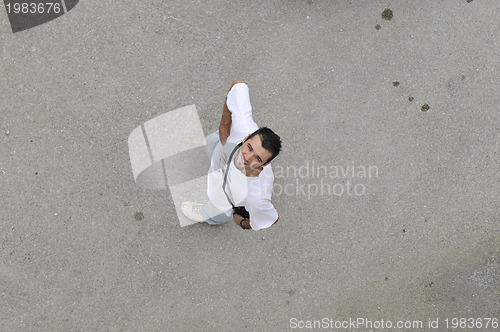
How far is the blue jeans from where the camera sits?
364cm

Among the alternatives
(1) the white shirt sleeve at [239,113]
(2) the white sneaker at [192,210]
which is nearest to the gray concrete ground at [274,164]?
(2) the white sneaker at [192,210]

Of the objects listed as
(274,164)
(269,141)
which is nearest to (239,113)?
(269,141)

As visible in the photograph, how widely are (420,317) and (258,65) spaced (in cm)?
245

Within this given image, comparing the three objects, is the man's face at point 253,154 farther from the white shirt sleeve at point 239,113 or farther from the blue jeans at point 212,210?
the blue jeans at point 212,210

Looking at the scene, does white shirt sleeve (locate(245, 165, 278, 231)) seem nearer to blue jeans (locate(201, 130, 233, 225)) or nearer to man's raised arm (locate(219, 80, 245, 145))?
man's raised arm (locate(219, 80, 245, 145))

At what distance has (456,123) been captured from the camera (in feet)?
13.8

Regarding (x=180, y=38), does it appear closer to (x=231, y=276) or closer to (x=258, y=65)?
(x=258, y=65)

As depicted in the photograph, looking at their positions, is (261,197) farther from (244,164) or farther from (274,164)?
(274,164)

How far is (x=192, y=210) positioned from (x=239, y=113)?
118 cm

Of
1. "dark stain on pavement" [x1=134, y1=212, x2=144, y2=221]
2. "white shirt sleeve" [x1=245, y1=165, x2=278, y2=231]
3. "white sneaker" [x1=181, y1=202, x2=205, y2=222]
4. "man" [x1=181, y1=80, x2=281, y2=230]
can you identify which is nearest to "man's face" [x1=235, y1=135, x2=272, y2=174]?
"man" [x1=181, y1=80, x2=281, y2=230]

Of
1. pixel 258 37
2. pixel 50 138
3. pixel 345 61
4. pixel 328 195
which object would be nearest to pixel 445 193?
pixel 328 195

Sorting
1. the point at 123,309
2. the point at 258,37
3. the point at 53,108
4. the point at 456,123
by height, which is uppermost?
the point at 258,37

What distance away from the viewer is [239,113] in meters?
3.01

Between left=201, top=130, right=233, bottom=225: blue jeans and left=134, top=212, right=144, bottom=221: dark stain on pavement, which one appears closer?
left=201, top=130, right=233, bottom=225: blue jeans
